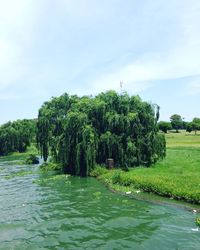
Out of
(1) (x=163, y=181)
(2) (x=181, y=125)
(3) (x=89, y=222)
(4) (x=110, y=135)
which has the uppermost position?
(2) (x=181, y=125)

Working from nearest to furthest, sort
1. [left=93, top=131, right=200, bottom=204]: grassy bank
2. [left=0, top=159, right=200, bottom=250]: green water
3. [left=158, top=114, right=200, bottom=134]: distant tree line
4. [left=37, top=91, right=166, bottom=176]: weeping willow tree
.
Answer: [left=0, top=159, right=200, bottom=250]: green water < [left=93, top=131, right=200, bottom=204]: grassy bank < [left=37, top=91, right=166, bottom=176]: weeping willow tree < [left=158, top=114, right=200, bottom=134]: distant tree line

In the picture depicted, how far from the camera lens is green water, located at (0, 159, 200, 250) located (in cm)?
1569

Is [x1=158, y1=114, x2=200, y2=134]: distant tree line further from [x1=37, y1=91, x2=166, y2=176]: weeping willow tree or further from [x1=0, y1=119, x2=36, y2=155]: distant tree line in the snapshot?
[x1=37, y1=91, x2=166, y2=176]: weeping willow tree

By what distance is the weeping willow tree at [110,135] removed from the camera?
34844 mm

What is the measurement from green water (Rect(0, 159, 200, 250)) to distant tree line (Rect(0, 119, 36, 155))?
5052 cm

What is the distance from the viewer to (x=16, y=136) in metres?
77.1

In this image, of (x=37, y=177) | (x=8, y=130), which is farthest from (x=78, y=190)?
(x=8, y=130)

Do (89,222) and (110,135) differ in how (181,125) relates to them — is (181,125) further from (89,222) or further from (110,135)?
(89,222)

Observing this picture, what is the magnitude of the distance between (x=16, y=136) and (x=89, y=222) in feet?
200

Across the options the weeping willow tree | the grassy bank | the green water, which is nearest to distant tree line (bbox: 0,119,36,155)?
the weeping willow tree

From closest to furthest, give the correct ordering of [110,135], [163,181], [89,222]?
[89,222]
[163,181]
[110,135]

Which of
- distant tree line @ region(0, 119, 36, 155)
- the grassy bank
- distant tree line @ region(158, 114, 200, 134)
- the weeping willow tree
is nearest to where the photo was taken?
the grassy bank

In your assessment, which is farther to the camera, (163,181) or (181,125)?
(181,125)

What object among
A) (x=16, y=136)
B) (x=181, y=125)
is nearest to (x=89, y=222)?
(x=16, y=136)
